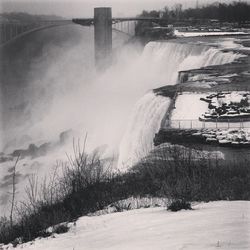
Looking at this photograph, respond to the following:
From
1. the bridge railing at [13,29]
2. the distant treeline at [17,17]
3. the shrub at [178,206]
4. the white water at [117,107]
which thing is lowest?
the white water at [117,107]

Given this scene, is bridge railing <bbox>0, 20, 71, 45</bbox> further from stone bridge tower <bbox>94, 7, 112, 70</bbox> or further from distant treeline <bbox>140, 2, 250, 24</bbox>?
distant treeline <bbox>140, 2, 250, 24</bbox>

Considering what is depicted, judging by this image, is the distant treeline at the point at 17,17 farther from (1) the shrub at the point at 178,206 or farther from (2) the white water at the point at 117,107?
(1) the shrub at the point at 178,206

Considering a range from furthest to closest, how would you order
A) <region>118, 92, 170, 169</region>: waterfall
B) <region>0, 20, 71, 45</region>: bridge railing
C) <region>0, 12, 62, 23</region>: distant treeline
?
<region>0, 12, 62, 23</region>: distant treeline < <region>0, 20, 71, 45</region>: bridge railing < <region>118, 92, 170, 169</region>: waterfall

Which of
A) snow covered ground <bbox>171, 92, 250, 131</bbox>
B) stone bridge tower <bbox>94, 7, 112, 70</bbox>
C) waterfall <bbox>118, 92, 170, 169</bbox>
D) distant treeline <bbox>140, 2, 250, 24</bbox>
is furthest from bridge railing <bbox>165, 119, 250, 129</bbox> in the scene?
distant treeline <bbox>140, 2, 250, 24</bbox>

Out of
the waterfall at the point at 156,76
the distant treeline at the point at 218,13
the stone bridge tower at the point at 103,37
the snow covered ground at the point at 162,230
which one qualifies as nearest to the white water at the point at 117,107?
the waterfall at the point at 156,76

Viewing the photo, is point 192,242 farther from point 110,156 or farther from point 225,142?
point 110,156
